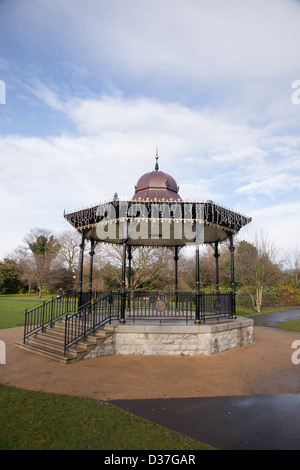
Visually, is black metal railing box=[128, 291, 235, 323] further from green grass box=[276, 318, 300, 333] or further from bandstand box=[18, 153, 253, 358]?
green grass box=[276, 318, 300, 333]

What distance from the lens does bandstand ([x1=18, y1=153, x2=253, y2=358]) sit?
7625 millimetres

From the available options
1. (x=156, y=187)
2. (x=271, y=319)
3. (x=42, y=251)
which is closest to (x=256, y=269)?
(x=271, y=319)

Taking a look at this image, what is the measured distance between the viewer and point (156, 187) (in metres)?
10.2

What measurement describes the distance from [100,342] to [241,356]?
3.90 m

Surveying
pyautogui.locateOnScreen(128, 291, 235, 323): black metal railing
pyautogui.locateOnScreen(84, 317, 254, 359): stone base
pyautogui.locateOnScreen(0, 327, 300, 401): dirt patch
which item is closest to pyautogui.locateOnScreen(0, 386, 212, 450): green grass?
pyautogui.locateOnScreen(0, 327, 300, 401): dirt patch

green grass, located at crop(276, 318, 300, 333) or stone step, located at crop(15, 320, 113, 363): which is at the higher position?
stone step, located at crop(15, 320, 113, 363)

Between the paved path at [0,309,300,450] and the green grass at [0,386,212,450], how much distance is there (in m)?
0.29

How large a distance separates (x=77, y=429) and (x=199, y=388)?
2.52 m

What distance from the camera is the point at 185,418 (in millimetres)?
3902

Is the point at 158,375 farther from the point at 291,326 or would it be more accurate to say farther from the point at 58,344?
the point at 291,326

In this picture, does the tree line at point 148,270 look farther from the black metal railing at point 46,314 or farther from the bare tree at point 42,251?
the black metal railing at point 46,314

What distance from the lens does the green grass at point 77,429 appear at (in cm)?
318
